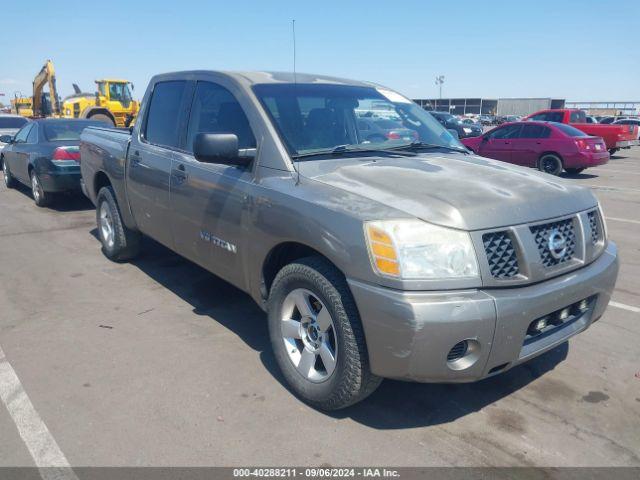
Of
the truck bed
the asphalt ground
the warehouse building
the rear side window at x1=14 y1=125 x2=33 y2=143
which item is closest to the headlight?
the asphalt ground

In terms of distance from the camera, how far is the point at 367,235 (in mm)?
2553

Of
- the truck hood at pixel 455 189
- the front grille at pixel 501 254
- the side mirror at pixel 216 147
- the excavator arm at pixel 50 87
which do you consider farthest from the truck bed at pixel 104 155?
the excavator arm at pixel 50 87

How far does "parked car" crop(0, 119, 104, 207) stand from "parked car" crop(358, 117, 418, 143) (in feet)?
20.9

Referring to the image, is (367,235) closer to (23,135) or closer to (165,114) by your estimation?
(165,114)

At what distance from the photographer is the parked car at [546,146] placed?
536 inches

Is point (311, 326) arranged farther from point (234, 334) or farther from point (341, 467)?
point (234, 334)

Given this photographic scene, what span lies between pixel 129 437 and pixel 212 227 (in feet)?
4.92

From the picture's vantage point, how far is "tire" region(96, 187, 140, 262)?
18.1 ft

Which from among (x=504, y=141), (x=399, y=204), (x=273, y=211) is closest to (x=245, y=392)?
(x=273, y=211)

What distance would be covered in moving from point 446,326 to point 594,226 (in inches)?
56.2

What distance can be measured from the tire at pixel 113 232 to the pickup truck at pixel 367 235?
53.1 inches

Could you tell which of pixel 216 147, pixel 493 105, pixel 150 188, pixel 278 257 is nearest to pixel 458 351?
pixel 278 257

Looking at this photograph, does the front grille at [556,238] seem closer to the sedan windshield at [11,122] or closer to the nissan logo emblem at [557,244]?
the nissan logo emblem at [557,244]

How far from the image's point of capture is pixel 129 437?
2799 millimetres
